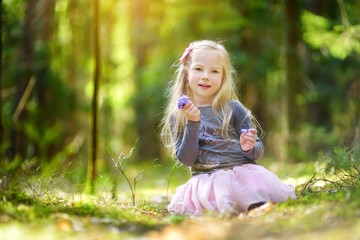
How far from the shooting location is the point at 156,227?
348 cm

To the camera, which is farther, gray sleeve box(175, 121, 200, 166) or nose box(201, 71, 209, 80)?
nose box(201, 71, 209, 80)

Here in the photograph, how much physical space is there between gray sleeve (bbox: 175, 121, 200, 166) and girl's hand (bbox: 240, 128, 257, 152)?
0.36m

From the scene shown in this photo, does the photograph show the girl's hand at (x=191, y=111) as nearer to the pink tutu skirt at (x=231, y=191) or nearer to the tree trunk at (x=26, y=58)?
the pink tutu skirt at (x=231, y=191)

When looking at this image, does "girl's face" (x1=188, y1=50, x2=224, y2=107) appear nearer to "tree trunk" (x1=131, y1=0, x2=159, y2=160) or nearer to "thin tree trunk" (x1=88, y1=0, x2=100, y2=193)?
"thin tree trunk" (x1=88, y1=0, x2=100, y2=193)

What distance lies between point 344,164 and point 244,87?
944 cm

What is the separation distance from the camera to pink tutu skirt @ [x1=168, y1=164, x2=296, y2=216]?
4219 mm

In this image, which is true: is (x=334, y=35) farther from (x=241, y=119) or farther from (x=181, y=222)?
(x=181, y=222)

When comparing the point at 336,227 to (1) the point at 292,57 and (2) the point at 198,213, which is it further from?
(1) the point at 292,57

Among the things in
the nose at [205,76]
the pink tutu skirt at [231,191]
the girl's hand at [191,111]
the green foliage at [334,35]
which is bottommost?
the pink tutu skirt at [231,191]

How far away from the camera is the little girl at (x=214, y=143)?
4.31 metres

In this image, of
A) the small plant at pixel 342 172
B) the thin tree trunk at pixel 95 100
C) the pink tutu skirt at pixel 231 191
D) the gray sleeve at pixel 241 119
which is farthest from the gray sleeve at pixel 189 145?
the thin tree trunk at pixel 95 100

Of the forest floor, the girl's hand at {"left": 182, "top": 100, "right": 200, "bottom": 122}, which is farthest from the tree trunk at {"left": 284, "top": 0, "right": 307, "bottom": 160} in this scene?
the forest floor

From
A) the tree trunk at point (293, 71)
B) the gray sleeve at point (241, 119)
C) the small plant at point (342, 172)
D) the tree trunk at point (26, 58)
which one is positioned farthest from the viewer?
the tree trunk at point (26, 58)

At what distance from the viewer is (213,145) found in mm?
4762
